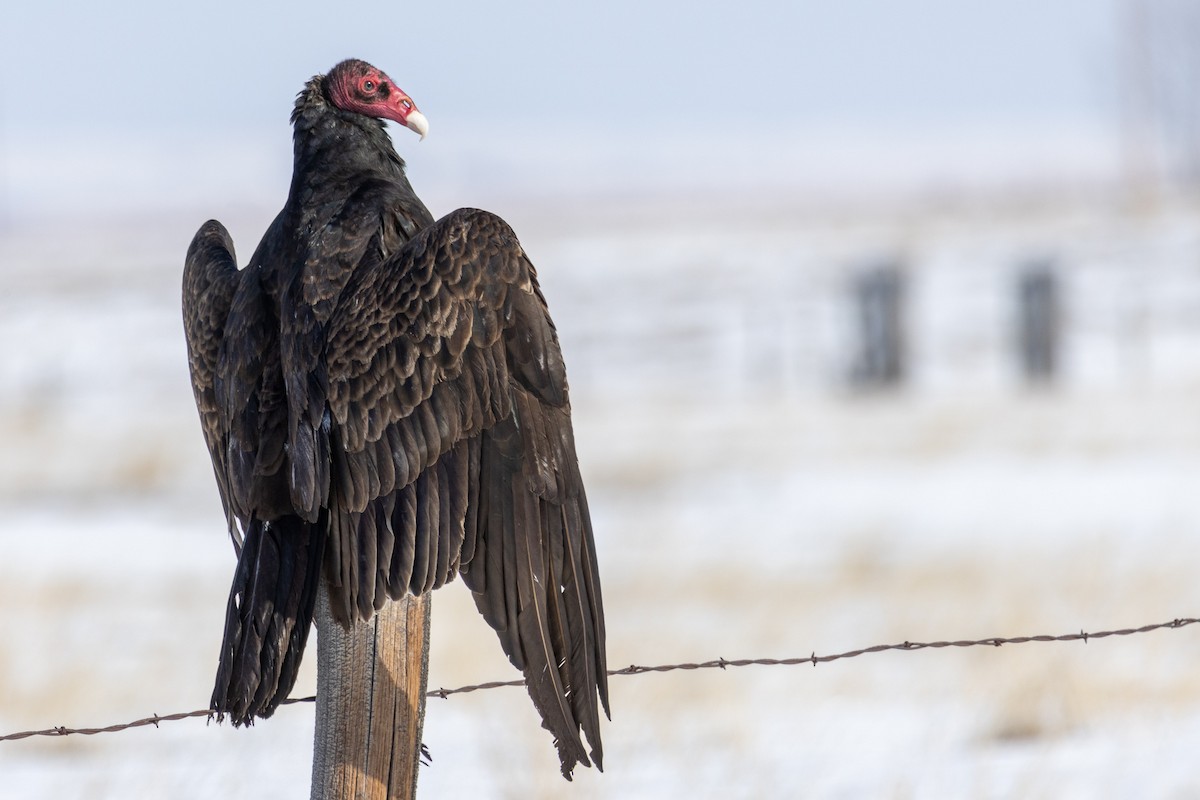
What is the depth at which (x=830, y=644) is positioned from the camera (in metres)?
7.04

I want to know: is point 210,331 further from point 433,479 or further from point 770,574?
point 770,574

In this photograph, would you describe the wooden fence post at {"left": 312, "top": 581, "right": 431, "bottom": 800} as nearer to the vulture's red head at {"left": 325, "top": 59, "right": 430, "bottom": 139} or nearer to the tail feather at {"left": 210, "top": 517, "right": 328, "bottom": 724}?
the tail feather at {"left": 210, "top": 517, "right": 328, "bottom": 724}

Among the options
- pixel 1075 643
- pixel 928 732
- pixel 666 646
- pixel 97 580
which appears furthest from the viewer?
pixel 97 580

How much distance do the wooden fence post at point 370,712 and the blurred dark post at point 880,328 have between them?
13.8 meters

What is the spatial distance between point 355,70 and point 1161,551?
6369 millimetres

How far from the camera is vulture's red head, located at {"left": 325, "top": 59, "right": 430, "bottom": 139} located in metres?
3.12

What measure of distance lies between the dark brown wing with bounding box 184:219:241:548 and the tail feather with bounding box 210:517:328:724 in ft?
1.25

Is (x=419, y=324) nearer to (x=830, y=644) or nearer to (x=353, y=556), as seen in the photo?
(x=353, y=556)

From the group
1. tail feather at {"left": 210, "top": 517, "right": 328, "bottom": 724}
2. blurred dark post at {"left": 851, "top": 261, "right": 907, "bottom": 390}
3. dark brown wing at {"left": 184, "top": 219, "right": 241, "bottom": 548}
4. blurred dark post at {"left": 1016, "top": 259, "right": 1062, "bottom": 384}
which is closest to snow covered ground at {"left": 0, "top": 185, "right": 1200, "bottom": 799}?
blurred dark post at {"left": 851, "top": 261, "right": 907, "bottom": 390}

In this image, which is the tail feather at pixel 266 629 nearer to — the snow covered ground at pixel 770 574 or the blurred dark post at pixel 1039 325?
the snow covered ground at pixel 770 574

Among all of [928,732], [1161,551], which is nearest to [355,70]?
[928,732]

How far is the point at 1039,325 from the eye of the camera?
1587 cm

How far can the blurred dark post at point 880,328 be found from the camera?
52.5 feet

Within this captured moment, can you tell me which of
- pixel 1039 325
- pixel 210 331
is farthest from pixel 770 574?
pixel 1039 325
